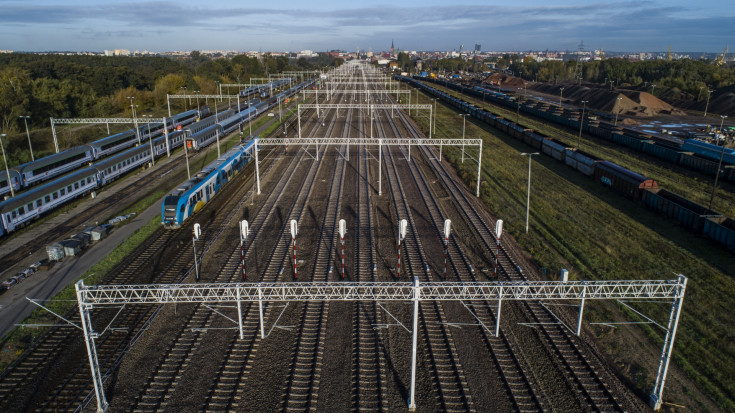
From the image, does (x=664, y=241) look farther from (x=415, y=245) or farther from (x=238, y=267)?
(x=238, y=267)

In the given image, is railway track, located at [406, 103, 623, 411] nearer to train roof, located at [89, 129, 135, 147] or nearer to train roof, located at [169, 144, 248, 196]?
train roof, located at [169, 144, 248, 196]

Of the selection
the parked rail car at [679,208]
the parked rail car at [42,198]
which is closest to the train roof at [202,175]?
the parked rail car at [42,198]

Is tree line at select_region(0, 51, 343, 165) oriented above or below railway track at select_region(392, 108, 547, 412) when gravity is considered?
above

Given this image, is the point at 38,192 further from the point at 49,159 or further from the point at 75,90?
the point at 75,90

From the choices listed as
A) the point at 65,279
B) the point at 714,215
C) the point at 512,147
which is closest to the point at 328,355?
the point at 65,279

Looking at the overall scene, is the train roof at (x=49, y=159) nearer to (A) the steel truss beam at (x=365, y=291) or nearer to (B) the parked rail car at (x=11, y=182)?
(B) the parked rail car at (x=11, y=182)

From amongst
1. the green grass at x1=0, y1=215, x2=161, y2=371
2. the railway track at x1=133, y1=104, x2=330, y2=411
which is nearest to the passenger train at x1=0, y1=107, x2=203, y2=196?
the green grass at x1=0, y1=215, x2=161, y2=371
